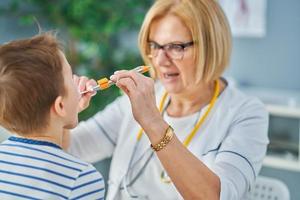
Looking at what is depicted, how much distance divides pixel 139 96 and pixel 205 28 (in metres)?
0.43

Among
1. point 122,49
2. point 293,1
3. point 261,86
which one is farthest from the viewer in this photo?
point 122,49

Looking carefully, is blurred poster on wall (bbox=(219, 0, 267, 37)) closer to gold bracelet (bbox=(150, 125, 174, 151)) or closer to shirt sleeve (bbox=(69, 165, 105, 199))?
gold bracelet (bbox=(150, 125, 174, 151))

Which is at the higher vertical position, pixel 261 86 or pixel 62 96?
pixel 62 96

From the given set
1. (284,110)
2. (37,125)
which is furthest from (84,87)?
(284,110)

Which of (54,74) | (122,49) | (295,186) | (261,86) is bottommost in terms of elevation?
(295,186)

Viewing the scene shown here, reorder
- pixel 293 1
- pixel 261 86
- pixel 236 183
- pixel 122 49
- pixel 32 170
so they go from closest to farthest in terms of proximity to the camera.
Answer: pixel 32 170, pixel 236 183, pixel 293 1, pixel 261 86, pixel 122 49

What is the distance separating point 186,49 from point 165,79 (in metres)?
0.11

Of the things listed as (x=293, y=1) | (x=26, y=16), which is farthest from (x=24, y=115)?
(x=293, y=1)

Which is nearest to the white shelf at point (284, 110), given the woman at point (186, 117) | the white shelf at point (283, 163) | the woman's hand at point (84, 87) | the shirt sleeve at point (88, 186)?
the white shelf at point (283, 163)

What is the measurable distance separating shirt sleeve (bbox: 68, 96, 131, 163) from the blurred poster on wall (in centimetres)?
126

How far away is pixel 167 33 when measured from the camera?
1.55m

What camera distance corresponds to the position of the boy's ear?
3.47 ft

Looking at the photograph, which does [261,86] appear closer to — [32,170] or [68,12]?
[68,12]

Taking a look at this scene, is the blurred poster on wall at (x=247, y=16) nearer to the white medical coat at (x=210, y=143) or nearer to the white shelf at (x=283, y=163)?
the white shelf at (x=283, y=163)
